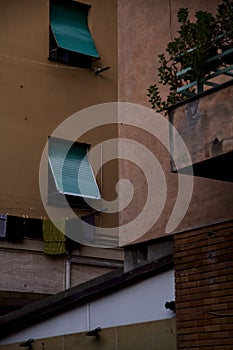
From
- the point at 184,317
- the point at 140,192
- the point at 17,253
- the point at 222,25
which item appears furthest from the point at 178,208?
the point at 17,253

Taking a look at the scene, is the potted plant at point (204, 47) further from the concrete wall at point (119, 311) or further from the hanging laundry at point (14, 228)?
the hanging laundry at point (14, 228)

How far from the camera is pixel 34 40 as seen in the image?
15.9 metres

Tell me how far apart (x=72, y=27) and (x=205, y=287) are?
31.9 feet

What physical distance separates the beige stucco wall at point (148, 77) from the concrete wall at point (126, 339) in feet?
3.81

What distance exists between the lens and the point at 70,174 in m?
15.6

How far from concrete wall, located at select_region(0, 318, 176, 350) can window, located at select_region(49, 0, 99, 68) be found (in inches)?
271

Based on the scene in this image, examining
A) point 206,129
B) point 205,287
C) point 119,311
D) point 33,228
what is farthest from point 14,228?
point 206,129

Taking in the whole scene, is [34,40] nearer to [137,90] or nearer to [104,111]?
[104,111]

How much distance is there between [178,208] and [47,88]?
711 cm

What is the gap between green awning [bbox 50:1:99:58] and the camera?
16109 mm

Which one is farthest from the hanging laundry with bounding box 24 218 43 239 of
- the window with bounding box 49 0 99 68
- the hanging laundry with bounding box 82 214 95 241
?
the window with bounding box 49 0 99 68

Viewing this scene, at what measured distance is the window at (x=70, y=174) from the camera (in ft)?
50.4

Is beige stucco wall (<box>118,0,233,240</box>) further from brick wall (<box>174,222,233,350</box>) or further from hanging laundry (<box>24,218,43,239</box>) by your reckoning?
hanging laundry (<box>24,218,43,239</box>)

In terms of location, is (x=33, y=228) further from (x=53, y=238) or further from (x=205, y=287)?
(x=205, y=287)
